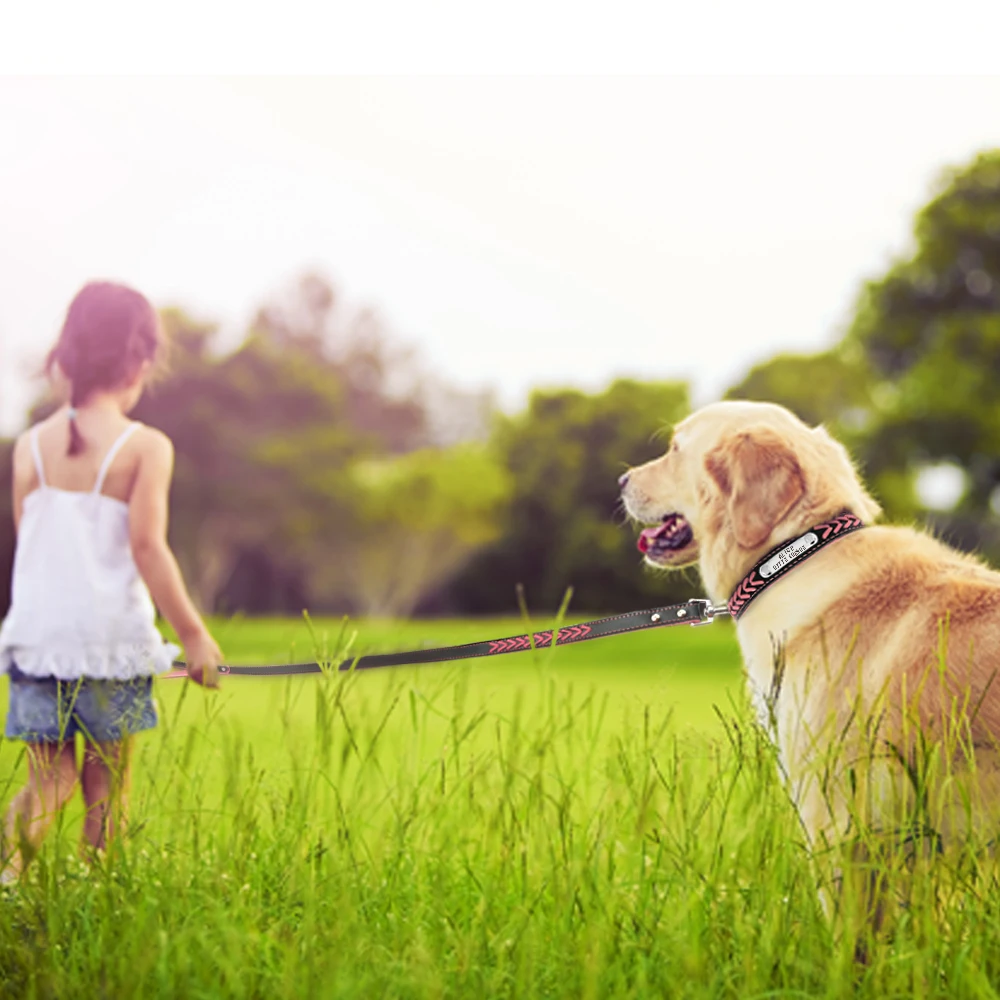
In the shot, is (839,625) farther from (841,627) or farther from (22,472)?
(22,472)

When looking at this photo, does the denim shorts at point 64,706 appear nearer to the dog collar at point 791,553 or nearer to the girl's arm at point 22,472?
the girl's arm at point 22,472

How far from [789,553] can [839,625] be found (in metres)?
0.29

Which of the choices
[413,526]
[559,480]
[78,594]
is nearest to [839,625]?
[78,594]

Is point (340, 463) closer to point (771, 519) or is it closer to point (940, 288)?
point (940, 288)

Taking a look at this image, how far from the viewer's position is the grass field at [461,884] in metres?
2.36

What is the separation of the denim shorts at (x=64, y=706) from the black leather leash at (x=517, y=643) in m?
0.19

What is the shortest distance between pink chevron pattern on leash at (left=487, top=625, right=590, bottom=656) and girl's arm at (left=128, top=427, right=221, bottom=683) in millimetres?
973

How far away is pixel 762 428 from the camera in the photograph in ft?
11.1

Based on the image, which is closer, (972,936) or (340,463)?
(972,936)

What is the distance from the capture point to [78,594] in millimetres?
3719

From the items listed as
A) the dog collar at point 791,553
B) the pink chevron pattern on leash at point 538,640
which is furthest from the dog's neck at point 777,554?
the pink chevron pattern on leash at point 538,640

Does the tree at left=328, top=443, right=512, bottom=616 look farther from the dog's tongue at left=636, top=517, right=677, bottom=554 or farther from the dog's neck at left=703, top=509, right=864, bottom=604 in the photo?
the dog's neck at left=703, top=509, right=864, bottom=604

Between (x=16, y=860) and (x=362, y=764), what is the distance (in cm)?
124

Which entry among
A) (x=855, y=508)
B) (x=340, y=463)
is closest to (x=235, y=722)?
(x=855, y=508)
